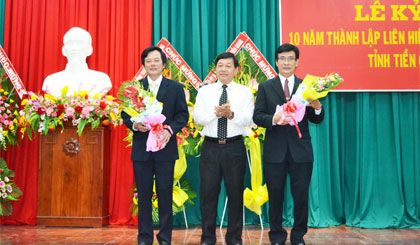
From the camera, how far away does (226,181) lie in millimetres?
3062

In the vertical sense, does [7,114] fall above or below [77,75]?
below

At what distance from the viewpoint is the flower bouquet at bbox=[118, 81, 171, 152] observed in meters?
2.79

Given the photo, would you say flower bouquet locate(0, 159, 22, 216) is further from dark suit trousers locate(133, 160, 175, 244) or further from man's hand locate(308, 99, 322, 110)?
man's hand locate(308, 99, 322, 110)

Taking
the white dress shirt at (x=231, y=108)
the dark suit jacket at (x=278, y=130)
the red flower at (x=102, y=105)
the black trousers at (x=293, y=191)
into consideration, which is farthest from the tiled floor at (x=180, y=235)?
the red flower at (x=102, y=105)

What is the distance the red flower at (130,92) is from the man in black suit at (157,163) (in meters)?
0.23

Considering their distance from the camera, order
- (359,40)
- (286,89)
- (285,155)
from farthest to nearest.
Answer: (359,40) → (286,89) → (285,155)

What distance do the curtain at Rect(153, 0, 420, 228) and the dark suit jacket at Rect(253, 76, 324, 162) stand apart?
1480mm

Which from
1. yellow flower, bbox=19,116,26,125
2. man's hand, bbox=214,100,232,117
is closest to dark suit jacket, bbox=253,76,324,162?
man's hand, bbox=214,100,232,117

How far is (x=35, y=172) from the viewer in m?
4.71

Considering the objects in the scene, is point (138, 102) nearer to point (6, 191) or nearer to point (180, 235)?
point (180, 235)

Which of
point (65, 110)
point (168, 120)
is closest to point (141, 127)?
point (168, 120)

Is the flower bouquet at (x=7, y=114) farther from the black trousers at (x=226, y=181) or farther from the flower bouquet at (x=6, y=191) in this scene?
the black trousers at (x=226, y=181)

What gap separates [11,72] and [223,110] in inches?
111

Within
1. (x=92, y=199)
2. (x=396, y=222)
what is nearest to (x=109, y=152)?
(x=92, y=199)
